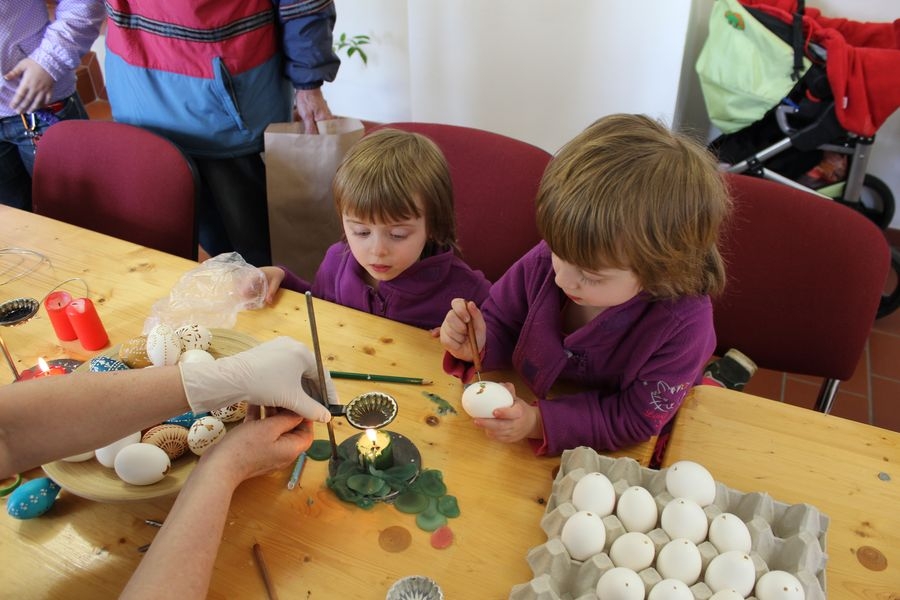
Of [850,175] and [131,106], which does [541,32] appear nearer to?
[850,175]

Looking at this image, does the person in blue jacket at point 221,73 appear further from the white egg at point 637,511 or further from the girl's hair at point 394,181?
the white egg at point 637,511

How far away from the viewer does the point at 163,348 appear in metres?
0.98

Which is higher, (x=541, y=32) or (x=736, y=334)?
(x=541, y=32)

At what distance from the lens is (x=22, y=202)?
1971mm

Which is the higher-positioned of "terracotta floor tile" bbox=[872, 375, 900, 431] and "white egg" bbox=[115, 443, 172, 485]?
"white egg" bbox=[115, 443, 172, 485]

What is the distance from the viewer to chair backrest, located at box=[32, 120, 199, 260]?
154 centimetres

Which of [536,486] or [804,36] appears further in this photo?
[804,36]

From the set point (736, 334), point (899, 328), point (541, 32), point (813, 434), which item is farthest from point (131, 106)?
point (899, 328)

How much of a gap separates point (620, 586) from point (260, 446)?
1.55 feet

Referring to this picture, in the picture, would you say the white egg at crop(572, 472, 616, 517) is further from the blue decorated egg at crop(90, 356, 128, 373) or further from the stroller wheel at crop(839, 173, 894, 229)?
the stroller wheel at crop(839, 173, 894, 229)

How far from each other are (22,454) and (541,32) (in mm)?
2216

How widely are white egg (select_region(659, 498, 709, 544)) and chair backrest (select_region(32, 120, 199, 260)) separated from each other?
4.22 feet

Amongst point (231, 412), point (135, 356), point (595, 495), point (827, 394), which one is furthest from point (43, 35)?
point (827, 394)

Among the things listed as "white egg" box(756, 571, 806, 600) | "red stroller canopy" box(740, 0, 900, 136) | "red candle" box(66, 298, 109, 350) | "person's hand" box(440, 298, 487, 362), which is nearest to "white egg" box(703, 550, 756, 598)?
"white egg" box(756, 571, 806, 600)
